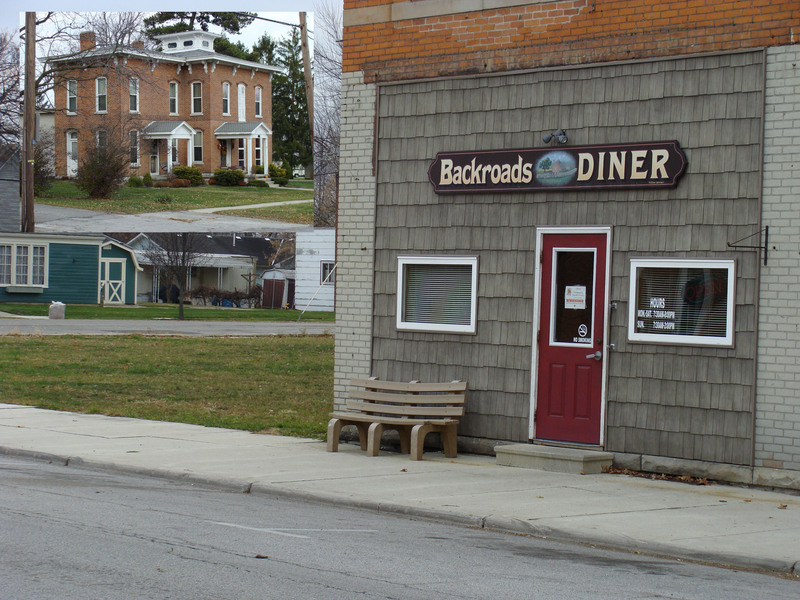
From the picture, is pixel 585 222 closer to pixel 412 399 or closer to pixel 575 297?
pixel 575 297

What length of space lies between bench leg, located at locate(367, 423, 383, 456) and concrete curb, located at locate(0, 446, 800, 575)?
2.18 metres

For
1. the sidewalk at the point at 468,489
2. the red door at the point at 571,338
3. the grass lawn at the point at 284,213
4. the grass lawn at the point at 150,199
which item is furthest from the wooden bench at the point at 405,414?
the grass lawn at the point at 150,199

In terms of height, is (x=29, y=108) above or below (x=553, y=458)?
above

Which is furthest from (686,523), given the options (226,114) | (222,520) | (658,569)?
(226,114)

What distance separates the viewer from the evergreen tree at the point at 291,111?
5603 cm

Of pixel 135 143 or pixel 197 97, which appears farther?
pixel 197 97

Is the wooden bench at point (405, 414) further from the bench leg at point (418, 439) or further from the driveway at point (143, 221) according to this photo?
the driveway at point (143, 221)

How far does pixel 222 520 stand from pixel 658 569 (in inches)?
135

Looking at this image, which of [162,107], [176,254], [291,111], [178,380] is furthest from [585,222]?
[291,111]

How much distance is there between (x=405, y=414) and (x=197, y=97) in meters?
40.6

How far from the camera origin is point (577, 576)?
6.60 meters

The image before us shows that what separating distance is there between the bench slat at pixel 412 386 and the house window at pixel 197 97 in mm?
39383

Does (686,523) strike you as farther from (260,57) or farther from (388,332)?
(260,57)

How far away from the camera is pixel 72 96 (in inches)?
1882
